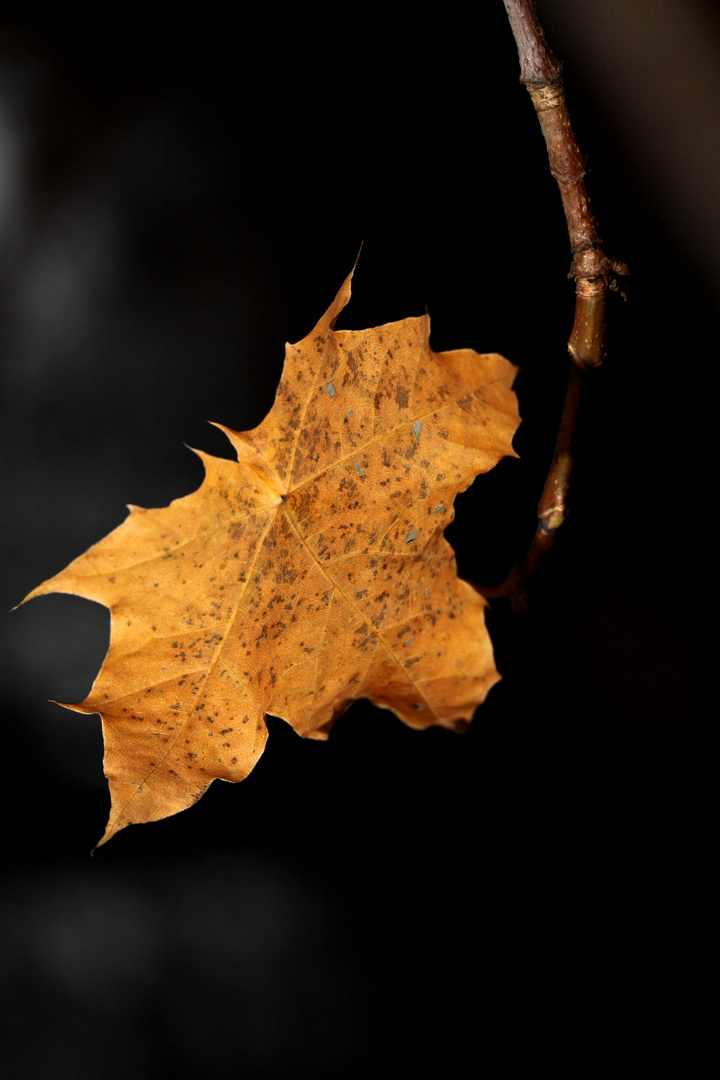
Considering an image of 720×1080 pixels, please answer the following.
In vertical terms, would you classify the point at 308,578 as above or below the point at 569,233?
below

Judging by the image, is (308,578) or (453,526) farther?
(453,526)

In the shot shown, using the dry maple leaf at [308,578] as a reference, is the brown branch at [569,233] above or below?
above

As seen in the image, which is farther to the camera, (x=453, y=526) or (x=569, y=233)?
(x=453, y=526)

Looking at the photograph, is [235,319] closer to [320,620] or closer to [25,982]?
[320,620]

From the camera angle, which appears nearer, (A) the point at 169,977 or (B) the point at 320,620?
(B) the point at 320,620

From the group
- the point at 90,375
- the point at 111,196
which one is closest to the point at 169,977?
the point at 90,375
